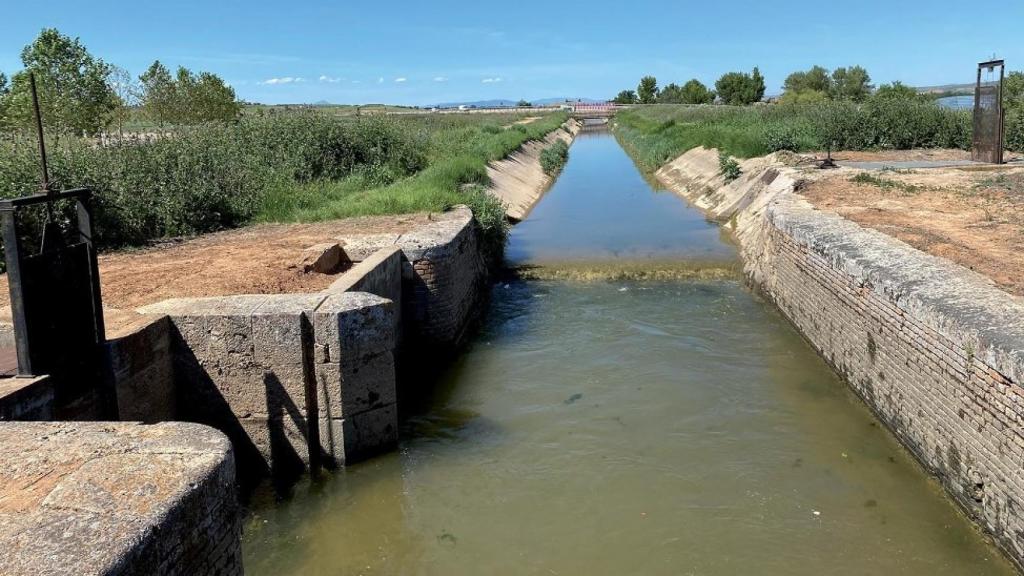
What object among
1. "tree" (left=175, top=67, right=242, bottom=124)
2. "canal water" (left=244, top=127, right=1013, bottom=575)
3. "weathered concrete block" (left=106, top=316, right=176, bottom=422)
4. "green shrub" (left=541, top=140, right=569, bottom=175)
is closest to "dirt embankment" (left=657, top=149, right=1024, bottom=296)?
"canal water" (left=244, top=127, right=1013, bottom=575)

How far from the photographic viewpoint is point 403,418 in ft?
24.8

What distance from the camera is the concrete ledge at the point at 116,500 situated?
2.76 metres

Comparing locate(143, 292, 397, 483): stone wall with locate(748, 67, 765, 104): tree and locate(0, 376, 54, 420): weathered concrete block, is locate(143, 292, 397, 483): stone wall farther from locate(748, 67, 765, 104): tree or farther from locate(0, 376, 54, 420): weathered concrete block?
locate(748, 67, 765, 104): tree

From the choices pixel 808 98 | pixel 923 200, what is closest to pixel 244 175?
pixel 923 200

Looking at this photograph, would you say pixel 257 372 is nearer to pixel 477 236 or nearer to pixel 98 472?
pixel 98 472

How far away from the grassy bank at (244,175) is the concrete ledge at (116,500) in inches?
296

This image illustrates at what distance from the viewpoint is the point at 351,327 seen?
6.10m

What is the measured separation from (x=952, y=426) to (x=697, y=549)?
7.06 feet

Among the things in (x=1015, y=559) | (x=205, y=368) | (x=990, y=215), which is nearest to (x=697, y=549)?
(x=1015, y=559)

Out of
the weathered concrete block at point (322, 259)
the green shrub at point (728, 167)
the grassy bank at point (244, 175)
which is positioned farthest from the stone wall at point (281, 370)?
the green shrub at point (728, 167)

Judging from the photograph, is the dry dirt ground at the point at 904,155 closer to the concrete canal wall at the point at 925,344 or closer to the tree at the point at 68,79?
the concrete canal wall at the point at 925,344

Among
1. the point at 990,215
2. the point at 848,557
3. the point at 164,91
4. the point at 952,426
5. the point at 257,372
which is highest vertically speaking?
the point at 164,91

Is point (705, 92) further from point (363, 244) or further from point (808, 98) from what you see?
point (363, 244)

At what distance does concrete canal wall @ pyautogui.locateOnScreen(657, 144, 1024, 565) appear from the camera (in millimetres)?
4961
